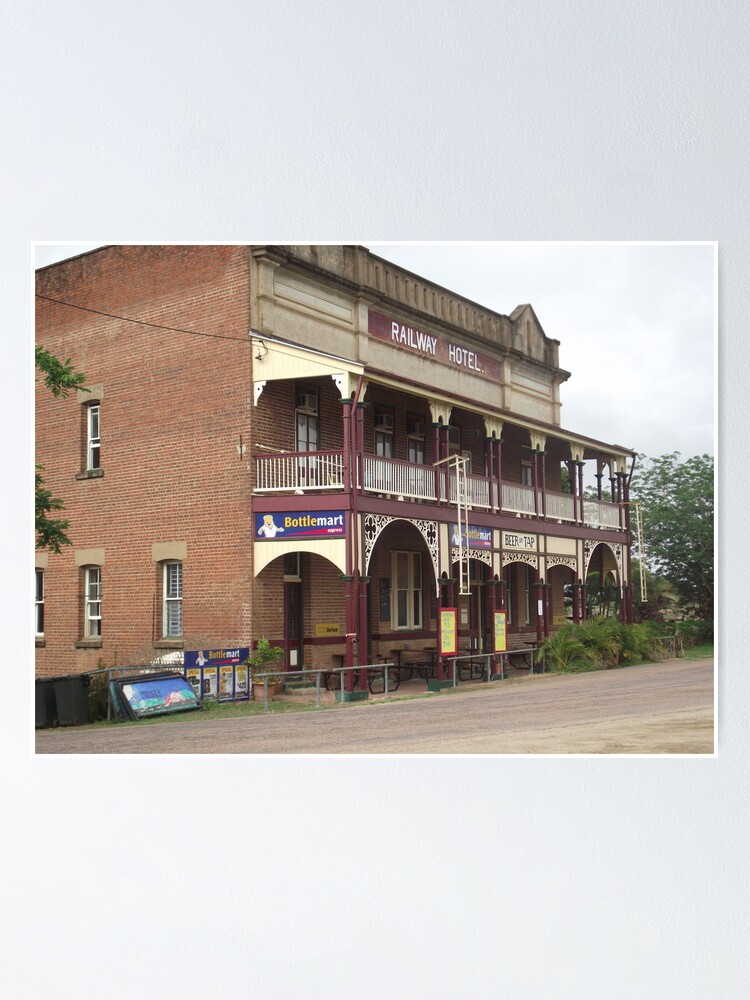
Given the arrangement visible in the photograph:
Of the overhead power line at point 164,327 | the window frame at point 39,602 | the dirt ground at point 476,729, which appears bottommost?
the dirt ground at point 476,729

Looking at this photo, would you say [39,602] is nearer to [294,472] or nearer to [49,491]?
[49,491]

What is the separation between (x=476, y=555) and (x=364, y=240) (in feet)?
21.0

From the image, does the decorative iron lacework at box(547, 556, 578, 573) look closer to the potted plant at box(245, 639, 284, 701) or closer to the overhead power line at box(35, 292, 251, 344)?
the potted plant at box(245, 639, 284, 701)

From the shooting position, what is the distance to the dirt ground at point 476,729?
26.1ft

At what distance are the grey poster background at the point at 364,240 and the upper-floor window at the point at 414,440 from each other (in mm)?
4724

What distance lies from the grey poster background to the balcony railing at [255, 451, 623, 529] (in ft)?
11.3

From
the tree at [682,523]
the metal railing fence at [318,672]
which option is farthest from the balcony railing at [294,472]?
the tree at [682,523]

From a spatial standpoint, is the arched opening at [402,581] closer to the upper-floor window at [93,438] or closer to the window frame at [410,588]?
the window frame at [410,588]

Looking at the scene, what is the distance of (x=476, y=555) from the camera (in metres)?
13.7

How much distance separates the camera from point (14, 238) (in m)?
7.85

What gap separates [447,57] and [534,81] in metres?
0.65

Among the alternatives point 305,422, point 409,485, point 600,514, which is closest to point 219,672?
point 305,422

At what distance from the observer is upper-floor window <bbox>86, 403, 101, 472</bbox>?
9.72 metres

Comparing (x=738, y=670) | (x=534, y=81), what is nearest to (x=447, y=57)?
(x=534, y=81)
